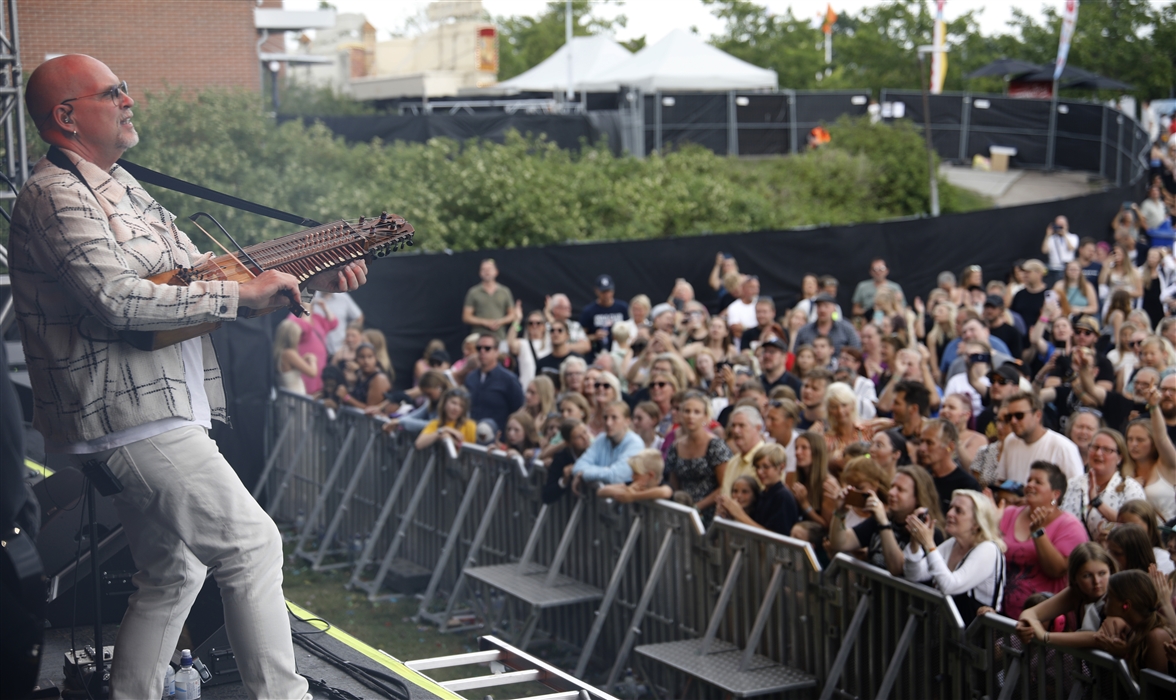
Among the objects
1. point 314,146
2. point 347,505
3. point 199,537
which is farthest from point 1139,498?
point 314,146

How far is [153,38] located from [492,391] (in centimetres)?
1187

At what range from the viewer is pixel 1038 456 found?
655cm

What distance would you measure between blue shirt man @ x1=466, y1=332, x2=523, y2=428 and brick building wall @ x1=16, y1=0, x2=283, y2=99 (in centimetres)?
790

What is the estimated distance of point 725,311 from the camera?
12914 millimetres

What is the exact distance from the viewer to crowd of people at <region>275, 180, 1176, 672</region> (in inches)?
209

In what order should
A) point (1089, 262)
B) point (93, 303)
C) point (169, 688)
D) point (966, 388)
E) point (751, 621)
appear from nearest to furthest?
point (93, 303)
point (169, 688)
point (751, 621)
point (966, 388)
point (1089, 262)

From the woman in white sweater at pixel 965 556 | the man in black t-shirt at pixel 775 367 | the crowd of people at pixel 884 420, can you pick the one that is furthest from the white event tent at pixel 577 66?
the woman in white sweater at pixel 965 556

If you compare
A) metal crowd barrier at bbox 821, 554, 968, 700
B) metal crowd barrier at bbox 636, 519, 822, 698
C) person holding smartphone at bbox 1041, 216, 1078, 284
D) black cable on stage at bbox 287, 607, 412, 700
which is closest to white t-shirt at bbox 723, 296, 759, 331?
metal crowd barrier at bbox 636, 519, 822, 698

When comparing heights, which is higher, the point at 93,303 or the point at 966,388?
the point at 93,303

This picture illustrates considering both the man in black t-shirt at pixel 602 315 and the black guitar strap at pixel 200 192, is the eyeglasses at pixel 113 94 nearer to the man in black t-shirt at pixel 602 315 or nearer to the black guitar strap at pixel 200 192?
the black guitar strap at pixel 200 192

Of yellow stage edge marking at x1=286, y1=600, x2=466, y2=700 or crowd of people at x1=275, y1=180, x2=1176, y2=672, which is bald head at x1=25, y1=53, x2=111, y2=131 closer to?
yellow stage edge marking at x1=286, y1=600, x2=466, y2=700

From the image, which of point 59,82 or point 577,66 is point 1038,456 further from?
point 577,66

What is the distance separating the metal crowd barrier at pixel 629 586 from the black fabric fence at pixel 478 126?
13.0 m

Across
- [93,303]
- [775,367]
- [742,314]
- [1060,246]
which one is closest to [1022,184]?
[1060,246]
